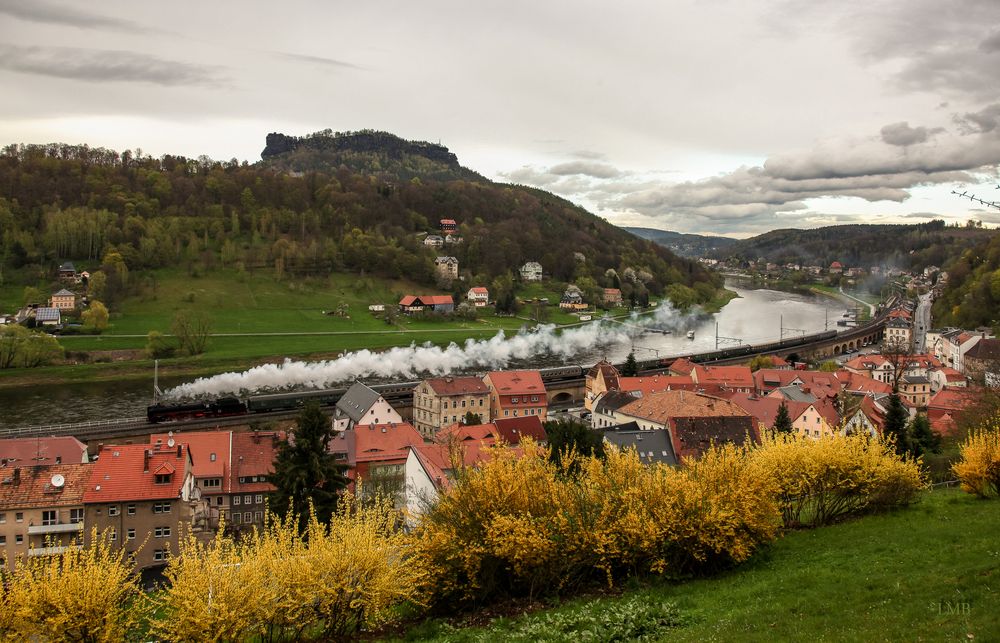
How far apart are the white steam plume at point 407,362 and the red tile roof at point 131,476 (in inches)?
950

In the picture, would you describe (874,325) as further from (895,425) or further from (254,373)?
(254,373)

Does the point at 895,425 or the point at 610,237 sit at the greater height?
the point at 610,237

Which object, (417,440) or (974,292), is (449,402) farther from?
(974,292)

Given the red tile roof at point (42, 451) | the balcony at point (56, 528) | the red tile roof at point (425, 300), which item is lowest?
the balcony at point (56, 528)

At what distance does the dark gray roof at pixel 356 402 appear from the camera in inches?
1645

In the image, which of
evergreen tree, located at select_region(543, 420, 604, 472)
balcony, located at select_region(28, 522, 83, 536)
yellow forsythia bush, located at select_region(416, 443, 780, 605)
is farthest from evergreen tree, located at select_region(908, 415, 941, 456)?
balcony, located at select_region(28, 522, 83, 536)

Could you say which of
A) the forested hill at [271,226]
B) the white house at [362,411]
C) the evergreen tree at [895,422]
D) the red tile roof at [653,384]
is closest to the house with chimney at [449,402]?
the white house at [362,411]

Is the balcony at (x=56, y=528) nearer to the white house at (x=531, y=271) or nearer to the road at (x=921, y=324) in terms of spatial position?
the road at (x=921, y=324)

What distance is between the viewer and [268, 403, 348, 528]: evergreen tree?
2272cm

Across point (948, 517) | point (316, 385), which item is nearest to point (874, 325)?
point (316, 385)

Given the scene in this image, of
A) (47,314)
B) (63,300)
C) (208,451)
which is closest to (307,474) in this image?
(208,451)

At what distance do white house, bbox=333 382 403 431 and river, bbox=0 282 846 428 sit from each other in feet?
53.9

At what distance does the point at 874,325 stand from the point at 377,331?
235 ft

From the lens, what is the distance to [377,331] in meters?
84.9
